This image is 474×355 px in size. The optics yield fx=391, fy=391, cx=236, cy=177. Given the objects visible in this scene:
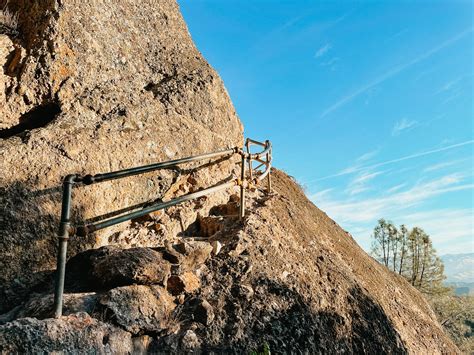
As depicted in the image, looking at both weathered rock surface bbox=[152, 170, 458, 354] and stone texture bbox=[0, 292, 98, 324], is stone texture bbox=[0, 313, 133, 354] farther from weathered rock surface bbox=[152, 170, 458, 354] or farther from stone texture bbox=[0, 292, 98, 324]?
weathered rock surface bbox=[152, 170, 458, 354]

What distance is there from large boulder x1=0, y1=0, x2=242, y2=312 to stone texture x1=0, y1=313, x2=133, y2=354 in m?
1.08

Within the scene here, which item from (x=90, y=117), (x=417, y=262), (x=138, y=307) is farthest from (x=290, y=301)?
(x=417, y=262)

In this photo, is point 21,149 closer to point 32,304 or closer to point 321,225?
point 32,304

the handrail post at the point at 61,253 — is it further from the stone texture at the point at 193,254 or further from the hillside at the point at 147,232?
the stone texture at the point at 193,254

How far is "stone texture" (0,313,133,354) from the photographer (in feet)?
7.91

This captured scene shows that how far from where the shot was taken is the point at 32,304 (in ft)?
10.2

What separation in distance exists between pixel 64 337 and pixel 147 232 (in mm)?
2282

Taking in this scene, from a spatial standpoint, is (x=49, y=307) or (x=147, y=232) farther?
(x=147, y=232)

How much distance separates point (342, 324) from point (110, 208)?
2.97 m

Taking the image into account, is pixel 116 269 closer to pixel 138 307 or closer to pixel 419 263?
pixel 138 307

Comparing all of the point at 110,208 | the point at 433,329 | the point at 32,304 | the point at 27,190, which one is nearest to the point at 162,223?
the point at 110,208

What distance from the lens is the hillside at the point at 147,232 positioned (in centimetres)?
331

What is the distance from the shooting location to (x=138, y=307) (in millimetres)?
3180

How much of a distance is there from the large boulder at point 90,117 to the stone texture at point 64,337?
1076mm
